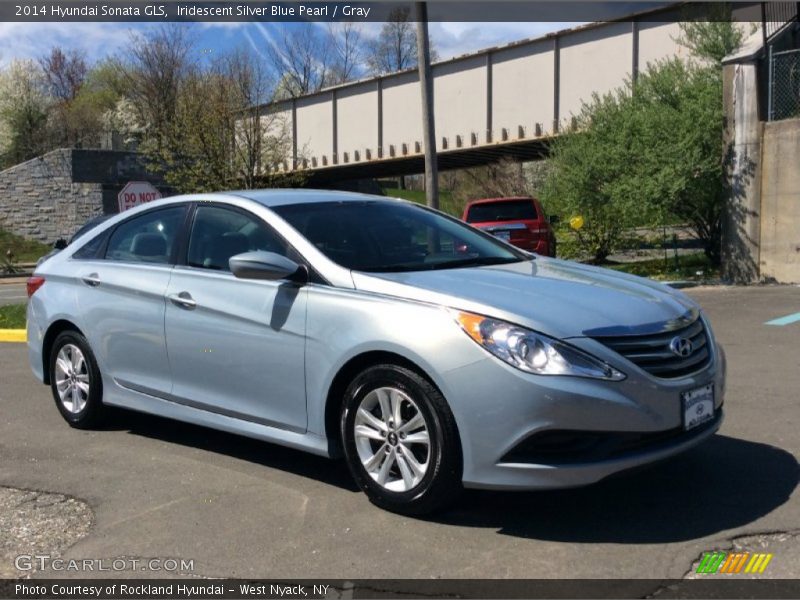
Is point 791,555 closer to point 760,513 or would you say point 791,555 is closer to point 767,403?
point 760,513

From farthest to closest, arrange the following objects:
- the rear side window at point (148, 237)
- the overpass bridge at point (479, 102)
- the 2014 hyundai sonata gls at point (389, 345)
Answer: the overpass bridge at point (479, 102) < the rear side window at point (148, 237) < the 2014 hyundai sonata gls at point (389, 345)

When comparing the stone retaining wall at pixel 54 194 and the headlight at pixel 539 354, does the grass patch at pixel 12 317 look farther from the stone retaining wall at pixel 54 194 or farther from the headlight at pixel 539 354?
the stone retaining wall at pixel 54 194

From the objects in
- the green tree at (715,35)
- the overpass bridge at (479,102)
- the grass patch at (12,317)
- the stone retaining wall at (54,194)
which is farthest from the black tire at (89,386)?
the stone retaining wall at (54,194)

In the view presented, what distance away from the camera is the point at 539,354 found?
12.6 ft

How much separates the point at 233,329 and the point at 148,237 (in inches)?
52.0

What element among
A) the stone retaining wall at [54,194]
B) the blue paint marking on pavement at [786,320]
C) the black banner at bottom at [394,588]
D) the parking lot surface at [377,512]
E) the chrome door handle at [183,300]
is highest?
the stone retaining wall at [54,194]

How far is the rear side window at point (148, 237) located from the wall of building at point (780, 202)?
13.0 m

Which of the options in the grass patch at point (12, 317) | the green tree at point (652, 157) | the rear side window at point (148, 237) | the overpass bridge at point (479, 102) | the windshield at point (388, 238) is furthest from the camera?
the overpass bridge at point (479, 102)

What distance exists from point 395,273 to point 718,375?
1.72m

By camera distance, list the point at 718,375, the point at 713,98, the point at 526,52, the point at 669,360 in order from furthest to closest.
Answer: the point at 526,52, the point at 713,98, the point at 718,375, the point at 669,360

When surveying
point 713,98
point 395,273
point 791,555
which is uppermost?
point 713,98

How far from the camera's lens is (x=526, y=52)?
31.1m

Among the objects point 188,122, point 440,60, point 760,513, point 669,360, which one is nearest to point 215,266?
point 669,360

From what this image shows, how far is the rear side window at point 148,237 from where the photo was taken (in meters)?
5.61
